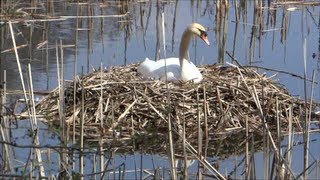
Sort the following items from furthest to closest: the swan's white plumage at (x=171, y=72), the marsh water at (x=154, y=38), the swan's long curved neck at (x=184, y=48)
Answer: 1. the marsh water at (x=154, y=38)
2. the swan's long curved neck at (x=184, y=48)
3. the swan's white plumage at (x=171, y=72)

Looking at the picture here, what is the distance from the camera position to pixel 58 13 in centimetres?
1129

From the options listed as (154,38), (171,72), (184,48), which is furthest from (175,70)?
(154,38)

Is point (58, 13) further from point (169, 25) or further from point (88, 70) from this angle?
point (88, 70)

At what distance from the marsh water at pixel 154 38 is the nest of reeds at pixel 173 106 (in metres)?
0.64

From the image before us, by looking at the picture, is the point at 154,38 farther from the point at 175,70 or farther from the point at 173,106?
the point at 173,106

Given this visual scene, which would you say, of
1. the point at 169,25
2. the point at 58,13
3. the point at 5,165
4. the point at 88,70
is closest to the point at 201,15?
the point at 169,25

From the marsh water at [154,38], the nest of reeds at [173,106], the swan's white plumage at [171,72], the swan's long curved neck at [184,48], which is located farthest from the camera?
the marsh water at [154,38]

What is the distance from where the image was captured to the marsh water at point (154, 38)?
8.56m

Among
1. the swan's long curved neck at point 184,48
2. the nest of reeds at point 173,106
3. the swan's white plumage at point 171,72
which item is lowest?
the nest of reeds at point 173,106

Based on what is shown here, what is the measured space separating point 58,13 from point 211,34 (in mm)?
2118

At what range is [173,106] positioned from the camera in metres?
6.39

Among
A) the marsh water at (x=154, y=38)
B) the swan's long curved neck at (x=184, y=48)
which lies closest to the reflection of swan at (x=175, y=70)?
the swan's long curved neck at (x=184, y=48)

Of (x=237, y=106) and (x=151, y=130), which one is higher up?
(x=151, y=130)

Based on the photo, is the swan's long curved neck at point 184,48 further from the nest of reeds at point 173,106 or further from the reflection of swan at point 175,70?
the nest of reeds at point 173,106
